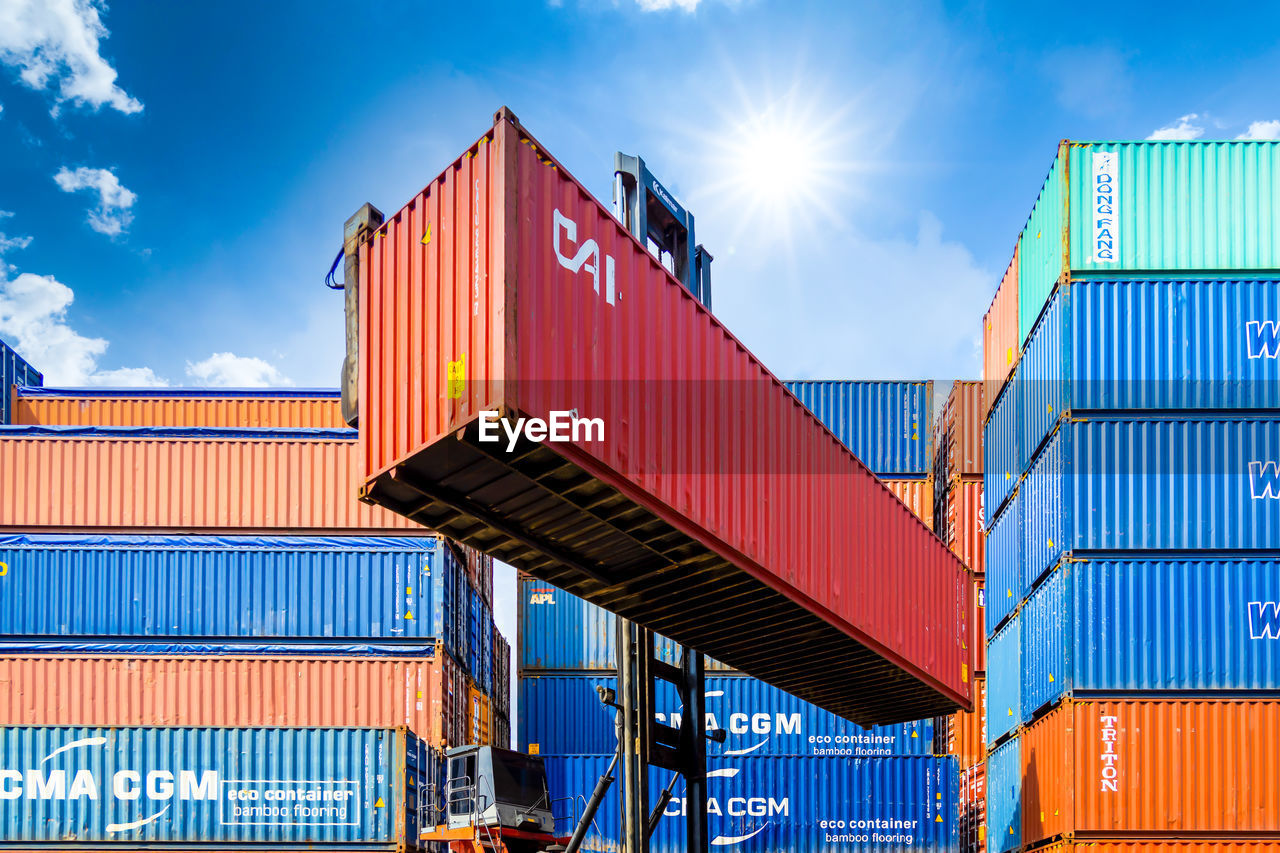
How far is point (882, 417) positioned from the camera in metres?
25.8

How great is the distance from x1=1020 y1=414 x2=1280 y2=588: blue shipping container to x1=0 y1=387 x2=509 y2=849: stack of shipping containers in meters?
10.6

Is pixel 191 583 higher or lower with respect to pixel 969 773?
higher

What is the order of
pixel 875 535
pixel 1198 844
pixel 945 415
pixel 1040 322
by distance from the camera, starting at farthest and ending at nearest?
pixel 945 415
pixel 1040 322
pixel 1198 844
pixel 875 535

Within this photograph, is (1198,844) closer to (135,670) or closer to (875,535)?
(875,535)

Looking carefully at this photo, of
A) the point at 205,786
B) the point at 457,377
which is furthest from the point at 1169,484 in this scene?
the point at 205,786

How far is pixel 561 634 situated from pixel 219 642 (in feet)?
21.0

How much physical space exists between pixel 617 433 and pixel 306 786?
38.4 feet

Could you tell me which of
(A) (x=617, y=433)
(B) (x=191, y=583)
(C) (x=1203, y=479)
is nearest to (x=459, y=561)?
(B) (x=191, y=583)

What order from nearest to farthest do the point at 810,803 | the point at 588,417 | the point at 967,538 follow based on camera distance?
the point at 588,417 < the point at 810,803 < the point at 967,538

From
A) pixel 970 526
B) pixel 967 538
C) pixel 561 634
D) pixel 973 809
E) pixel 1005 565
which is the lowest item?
pixel 973 809

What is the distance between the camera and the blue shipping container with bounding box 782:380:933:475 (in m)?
25.7

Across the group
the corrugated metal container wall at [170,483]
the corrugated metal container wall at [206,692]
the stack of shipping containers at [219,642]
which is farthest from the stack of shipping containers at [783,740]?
the corrugated metal container wall at [170,483]

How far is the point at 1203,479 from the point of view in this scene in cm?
1848

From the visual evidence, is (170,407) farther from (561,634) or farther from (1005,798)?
(1005,798)
